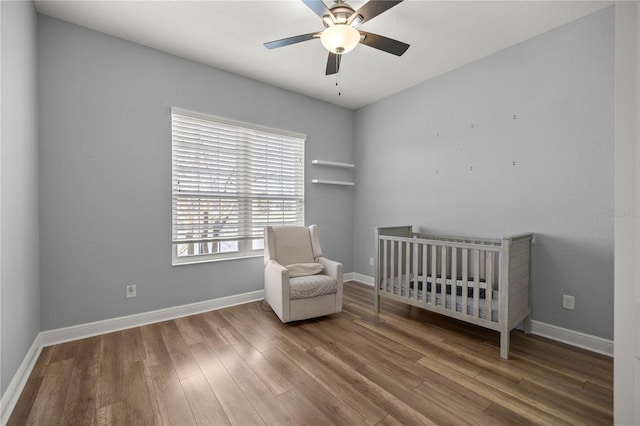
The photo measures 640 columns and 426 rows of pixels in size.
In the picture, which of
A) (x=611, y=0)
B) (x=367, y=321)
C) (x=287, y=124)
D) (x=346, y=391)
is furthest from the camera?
(x=287, y=124)

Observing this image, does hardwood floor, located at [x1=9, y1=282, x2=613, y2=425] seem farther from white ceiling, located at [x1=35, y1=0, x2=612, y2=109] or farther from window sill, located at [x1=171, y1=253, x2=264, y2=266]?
white ceiling, located at [x1=35, y1=0, x2=612, y2=109]

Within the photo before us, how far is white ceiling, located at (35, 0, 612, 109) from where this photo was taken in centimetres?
210

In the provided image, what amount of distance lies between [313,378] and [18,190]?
2.27 m

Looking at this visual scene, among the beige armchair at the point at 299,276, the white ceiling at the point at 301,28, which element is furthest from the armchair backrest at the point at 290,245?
the white ceiling at the point at 301,28

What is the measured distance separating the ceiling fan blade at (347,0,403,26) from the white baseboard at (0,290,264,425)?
2.91 metres

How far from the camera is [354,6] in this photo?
2.07 m

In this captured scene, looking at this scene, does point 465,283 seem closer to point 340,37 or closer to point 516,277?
point 516,277

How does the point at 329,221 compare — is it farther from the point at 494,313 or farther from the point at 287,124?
the point at 494,313

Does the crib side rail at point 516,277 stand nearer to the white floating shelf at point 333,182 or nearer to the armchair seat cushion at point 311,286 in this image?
the armchair seat cushion at point 311,286

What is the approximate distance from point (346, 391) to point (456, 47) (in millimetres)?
3067

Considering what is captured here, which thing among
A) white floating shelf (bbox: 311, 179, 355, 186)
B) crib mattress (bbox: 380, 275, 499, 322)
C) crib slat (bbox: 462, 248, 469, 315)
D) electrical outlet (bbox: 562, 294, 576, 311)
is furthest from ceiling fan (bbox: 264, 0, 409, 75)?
electrical outlet (bbox: 562, 294, 576, 311)

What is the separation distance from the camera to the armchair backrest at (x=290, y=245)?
3039mm

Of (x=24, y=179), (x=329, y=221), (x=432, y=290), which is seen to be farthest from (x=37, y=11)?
(x=432, y=290)

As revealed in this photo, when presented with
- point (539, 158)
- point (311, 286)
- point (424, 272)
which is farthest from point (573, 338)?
point (311, 286)
